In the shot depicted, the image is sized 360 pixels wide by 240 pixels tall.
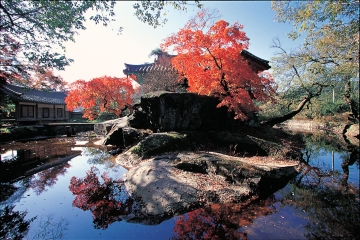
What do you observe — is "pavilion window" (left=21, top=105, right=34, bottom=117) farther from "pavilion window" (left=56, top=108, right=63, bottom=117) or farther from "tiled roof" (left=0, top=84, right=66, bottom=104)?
"pavilion window" (left=56, top=108, right=63, bottom=117)

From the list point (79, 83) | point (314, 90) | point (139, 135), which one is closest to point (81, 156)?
point (139, 135)

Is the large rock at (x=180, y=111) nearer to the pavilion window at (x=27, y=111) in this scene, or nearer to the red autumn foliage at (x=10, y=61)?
the red autumn foliage at (x=10, y=61)

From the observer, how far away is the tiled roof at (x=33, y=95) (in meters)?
18.1

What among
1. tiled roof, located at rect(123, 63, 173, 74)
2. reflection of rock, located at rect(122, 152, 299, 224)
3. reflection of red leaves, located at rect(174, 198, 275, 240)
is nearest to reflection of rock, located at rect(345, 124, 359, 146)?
reflection of rock, located at rect(122, 152, 299, 224)

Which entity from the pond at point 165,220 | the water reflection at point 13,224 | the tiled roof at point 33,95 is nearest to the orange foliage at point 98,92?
the tiled roof at point 33,95

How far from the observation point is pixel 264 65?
56.5 feet

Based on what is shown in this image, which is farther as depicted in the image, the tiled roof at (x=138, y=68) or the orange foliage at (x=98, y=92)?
the tiled roof at (x=138, y=68)

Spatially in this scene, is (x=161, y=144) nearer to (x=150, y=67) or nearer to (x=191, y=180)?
A: (x=191, y=180)

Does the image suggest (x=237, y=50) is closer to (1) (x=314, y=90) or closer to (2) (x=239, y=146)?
(2) (x=239, y=146)

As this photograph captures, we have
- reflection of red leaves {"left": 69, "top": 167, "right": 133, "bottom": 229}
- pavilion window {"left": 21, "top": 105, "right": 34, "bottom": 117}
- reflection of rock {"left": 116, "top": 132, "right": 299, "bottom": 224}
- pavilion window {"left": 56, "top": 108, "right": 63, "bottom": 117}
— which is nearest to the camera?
reflection of red leaves {"left": 69, "top": 167, "right": 133, "bottom": 229}

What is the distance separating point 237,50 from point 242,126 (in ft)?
19.7

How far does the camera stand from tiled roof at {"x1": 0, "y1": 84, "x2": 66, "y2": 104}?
18087mm

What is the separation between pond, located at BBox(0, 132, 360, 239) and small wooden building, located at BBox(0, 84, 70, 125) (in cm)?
1507

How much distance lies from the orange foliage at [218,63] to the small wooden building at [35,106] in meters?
15.5
